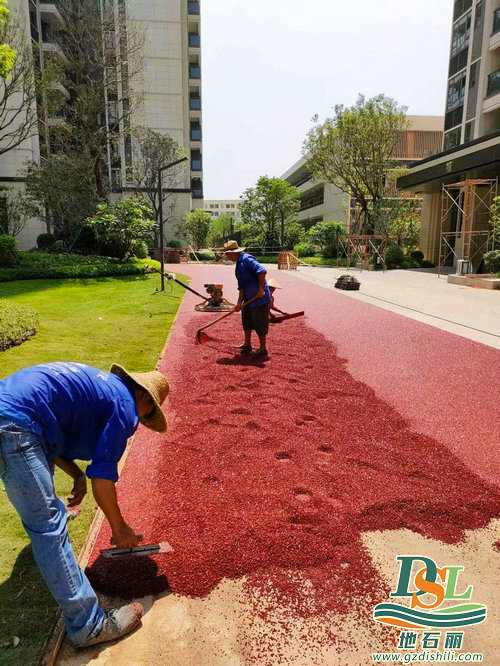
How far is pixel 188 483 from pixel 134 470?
563 mm

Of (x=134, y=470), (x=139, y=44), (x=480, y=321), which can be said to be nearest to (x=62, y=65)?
(x=139, y=44)

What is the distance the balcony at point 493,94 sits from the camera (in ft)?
88.2

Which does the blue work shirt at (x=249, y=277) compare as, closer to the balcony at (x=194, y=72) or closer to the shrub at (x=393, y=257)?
the shrub at (x=393, y=257)

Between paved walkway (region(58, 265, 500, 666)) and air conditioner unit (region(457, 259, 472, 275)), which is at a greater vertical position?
air conditioner unit (region(457, 259, 472, 275))

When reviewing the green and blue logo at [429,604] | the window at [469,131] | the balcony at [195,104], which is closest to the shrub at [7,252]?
the green and blue logo at [429,604]

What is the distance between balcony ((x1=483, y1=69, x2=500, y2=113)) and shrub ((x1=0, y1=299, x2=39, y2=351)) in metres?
29.0

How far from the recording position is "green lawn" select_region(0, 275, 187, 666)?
229 centimetres

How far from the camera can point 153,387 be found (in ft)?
8.27

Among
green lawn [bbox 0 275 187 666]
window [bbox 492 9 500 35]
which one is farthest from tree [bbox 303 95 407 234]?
green lawn [bbox 0 275 187 666]

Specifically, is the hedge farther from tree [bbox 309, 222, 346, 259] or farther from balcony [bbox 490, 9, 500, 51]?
balcony [bbox 490, 9, 500, 51]

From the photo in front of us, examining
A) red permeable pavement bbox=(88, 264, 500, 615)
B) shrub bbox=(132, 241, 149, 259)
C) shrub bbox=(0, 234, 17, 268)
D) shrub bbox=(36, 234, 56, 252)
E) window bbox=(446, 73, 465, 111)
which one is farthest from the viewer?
window bbox=(446, 73, 465, 111)

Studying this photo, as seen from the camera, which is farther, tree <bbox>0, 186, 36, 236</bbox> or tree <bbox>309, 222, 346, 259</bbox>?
tree <bbox>309, 222, 346, 259</bbox>

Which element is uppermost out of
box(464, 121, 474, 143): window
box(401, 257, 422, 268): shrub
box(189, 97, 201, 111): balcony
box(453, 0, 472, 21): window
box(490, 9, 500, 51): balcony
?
box(453, 0, 472, 21): window

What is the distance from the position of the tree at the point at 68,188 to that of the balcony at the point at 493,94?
23030 millimetres
